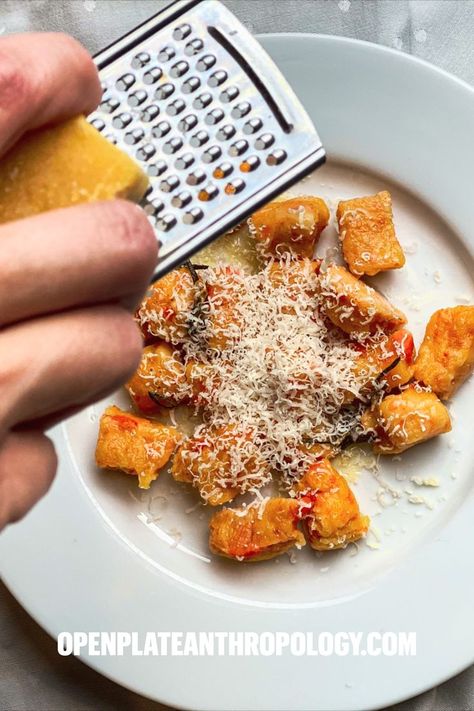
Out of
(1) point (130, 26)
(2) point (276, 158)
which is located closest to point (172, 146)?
(2) point (276, 158)

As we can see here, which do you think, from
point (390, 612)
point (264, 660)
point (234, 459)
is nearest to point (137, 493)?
point (234, 459)

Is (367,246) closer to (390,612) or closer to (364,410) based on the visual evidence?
(364,410)

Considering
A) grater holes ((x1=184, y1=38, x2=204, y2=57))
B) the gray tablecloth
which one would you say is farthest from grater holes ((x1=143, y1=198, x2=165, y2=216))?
the gray tablecloth

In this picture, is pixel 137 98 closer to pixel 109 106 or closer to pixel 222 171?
pixel 109 106

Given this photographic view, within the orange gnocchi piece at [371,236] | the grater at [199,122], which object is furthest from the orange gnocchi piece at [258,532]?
the grater at [199,122]

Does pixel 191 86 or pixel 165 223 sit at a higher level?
pixel 191 86

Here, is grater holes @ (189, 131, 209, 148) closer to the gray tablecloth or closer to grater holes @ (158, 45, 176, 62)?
grater holes @ (158, 45, 176, 62)
